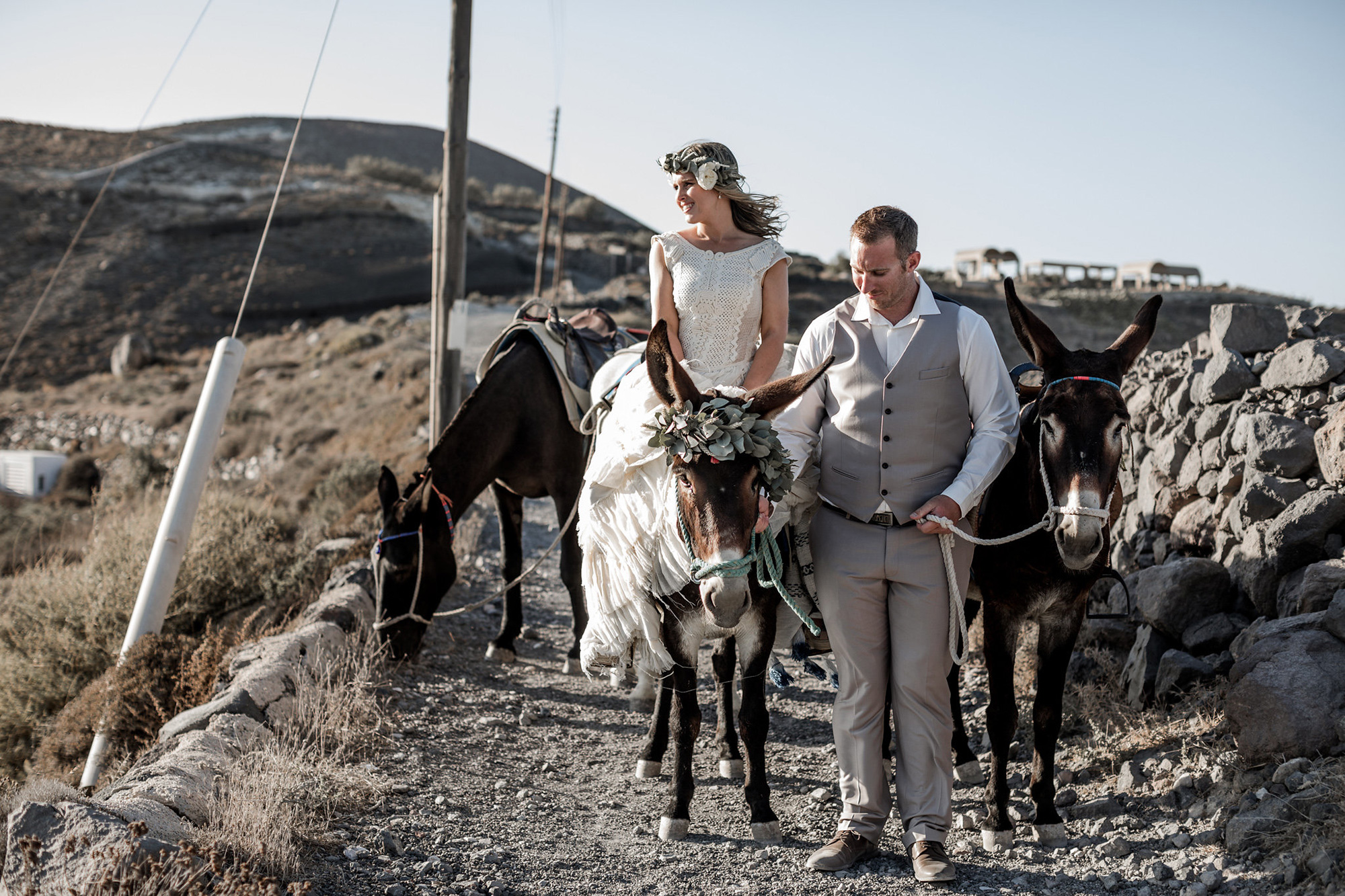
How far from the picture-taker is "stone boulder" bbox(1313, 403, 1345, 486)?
434cm

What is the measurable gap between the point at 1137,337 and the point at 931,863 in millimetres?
2268

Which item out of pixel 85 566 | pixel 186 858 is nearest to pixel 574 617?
pixel 186 858

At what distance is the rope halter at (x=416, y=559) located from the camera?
5484mm

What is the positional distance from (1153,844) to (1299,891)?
0.62m

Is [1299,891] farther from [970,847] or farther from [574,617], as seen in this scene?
[574,617]

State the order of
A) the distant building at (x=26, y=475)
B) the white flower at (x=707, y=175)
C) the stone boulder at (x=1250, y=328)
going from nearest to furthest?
the white flower at (x=707, y=175), the stone boulder at (x=1250, y=328), the distant building at (x=26, y=475)

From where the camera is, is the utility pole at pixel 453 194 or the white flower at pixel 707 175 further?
the utility pole at pixel 453 194

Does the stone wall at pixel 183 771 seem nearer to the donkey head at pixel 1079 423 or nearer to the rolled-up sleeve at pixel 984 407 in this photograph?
the rolled-up sleeve at pixel 984 407

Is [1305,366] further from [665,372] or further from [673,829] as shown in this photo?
[673,829]

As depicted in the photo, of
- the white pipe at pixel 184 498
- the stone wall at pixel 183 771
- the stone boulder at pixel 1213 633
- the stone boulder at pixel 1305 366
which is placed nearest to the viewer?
the stone wall at pixel 183 771

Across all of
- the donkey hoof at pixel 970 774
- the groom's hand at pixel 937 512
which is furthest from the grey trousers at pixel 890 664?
the donkey hoof at pixel 970 774

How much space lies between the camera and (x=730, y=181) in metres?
4.23

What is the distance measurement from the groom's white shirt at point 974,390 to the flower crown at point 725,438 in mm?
217

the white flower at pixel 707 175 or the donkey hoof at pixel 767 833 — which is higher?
the white flower at pixel 707 175
